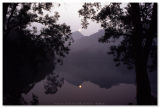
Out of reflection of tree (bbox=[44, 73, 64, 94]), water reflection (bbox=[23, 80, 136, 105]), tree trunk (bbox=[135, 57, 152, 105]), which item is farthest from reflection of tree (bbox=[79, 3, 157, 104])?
reflection of tree (bbox=[44, 73, 64, 94])

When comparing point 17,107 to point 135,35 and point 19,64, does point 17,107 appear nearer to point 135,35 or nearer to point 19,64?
point 135,35

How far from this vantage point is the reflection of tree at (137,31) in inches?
359

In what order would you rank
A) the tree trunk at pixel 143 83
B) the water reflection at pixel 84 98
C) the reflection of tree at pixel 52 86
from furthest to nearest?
the reflection of tree at pixel 52 86 → the water reflection at pixel 84 98 → the tree trunk at pixel 143 83

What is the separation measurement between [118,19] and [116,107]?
25.7ft

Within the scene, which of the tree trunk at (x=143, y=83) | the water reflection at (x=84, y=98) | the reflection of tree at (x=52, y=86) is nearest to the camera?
the tree trunk at (x=143, y=83)

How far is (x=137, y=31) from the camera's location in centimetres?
946

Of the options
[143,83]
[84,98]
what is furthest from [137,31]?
[84,98]

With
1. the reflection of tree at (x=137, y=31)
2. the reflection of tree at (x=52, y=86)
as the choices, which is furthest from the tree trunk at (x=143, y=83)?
the reflection of tree at (x=52, y=86)

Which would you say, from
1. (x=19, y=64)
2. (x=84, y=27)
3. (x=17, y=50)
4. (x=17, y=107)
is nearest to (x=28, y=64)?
(x=19, y=64)

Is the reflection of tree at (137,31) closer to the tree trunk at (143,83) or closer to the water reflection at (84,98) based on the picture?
the tree trunk at (143,83)

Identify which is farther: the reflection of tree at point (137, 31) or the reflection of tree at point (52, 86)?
the reflection of tree at point (52, 86)

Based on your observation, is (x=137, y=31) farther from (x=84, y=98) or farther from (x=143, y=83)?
(x=84, y=98)

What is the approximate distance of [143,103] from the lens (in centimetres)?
890

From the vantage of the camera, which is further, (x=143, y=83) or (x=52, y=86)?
(x=52, y=86)
